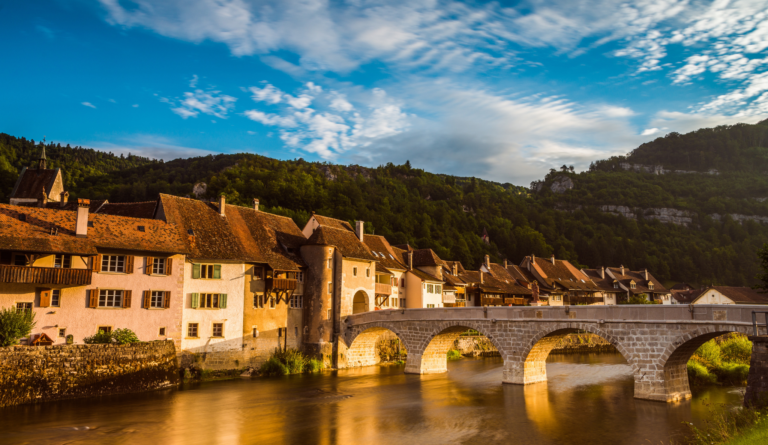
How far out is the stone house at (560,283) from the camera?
79525 millimetres

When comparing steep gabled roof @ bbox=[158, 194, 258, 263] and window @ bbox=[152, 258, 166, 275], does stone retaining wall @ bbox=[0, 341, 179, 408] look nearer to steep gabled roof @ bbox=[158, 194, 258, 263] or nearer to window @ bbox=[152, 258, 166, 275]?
window @ bbox=[152, 258, 166, 275]

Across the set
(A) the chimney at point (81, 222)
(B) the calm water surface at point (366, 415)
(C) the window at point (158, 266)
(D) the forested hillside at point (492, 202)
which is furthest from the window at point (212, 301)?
(D) the forested hillside at point (492, 202)

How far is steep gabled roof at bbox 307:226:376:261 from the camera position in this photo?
145ft

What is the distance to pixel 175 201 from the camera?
4000 centimetres

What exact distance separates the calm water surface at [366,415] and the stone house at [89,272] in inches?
186

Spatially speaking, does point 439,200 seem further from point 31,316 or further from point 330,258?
point 31,316

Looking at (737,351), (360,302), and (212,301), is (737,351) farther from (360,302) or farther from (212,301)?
(212,301)

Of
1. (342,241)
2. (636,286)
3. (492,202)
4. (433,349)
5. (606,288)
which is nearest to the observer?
(433,349)

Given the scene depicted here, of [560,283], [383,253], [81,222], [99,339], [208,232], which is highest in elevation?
[208,232]

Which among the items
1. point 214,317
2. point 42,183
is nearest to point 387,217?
point 42,183

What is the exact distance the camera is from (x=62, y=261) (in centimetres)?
3062

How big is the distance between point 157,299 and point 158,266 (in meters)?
2.02

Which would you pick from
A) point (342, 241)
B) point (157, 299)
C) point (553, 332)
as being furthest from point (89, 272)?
point (553, 332)

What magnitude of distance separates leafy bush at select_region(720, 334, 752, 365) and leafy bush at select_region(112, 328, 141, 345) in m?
39.0
